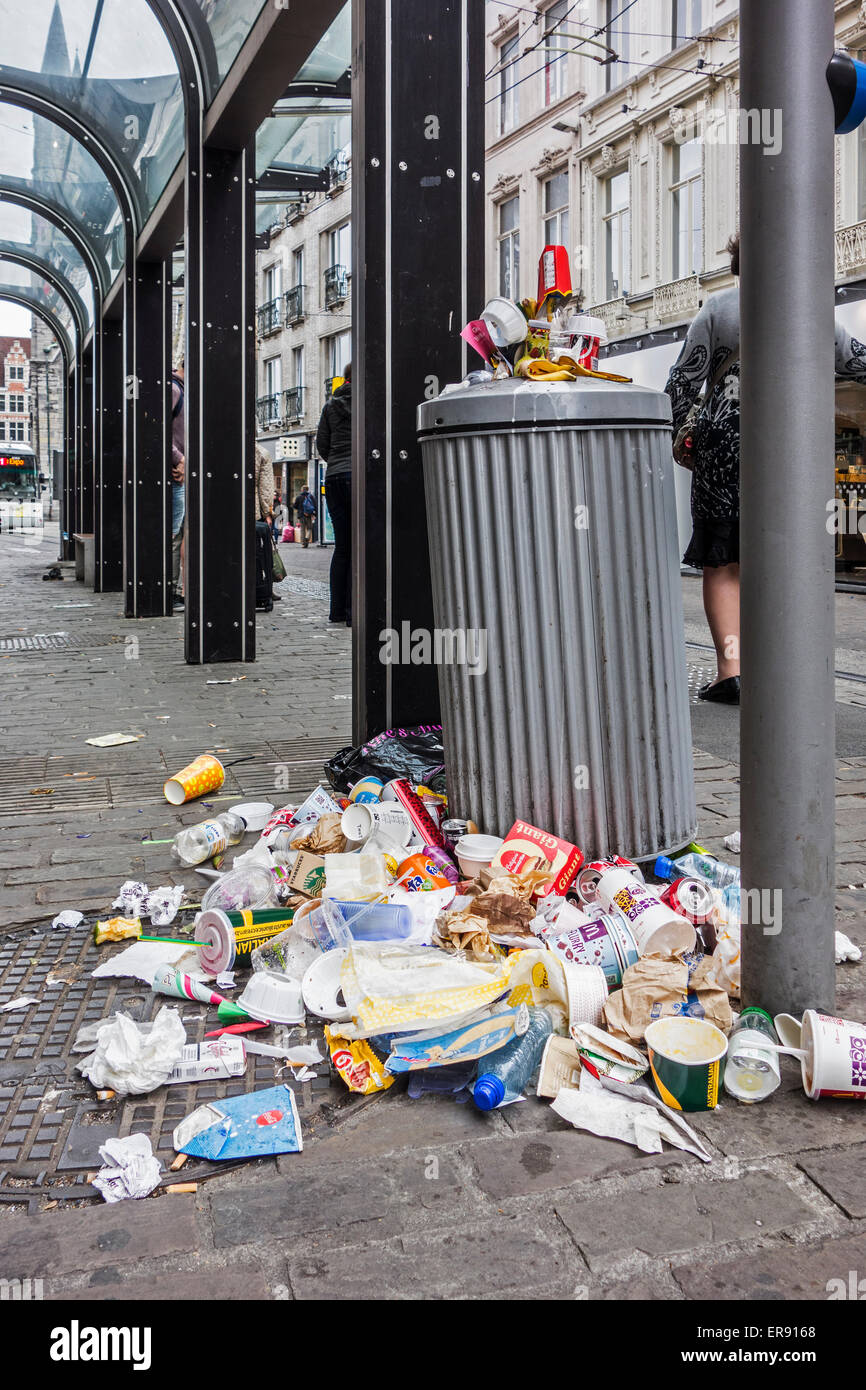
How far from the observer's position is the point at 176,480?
1262cm

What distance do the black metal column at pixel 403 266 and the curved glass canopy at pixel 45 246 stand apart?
420 inches

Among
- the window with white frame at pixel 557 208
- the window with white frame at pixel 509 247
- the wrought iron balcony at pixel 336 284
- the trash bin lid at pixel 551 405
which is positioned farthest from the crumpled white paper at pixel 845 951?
the wrought iron balcony at pixel 336 284

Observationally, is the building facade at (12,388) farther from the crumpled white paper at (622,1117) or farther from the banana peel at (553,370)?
the crumpled white paper at (622,1117)

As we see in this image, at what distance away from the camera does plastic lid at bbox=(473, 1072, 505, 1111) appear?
2096mm

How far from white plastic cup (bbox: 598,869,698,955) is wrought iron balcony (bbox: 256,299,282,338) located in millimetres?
39787

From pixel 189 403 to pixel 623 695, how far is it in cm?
580

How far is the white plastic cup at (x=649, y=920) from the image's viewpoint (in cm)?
262

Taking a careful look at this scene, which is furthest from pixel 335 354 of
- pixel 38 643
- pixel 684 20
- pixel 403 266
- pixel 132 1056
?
pixel 132 1056

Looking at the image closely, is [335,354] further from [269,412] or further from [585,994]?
[585,994]

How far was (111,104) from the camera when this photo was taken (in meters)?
9.51

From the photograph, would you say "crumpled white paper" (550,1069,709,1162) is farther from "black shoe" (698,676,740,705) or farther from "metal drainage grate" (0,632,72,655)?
"metal drainage grate" (0,632,72,655)

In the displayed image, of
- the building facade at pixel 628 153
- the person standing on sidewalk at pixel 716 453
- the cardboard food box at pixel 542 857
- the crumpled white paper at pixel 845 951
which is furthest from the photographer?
the building facade at pixel 628 153

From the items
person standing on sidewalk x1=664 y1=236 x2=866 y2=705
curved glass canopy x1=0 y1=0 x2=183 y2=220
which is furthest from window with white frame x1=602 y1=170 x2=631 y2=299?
person standing on sidewalk x1=664 y1=236 x2=866 y2=705

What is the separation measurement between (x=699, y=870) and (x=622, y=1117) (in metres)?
1.11
